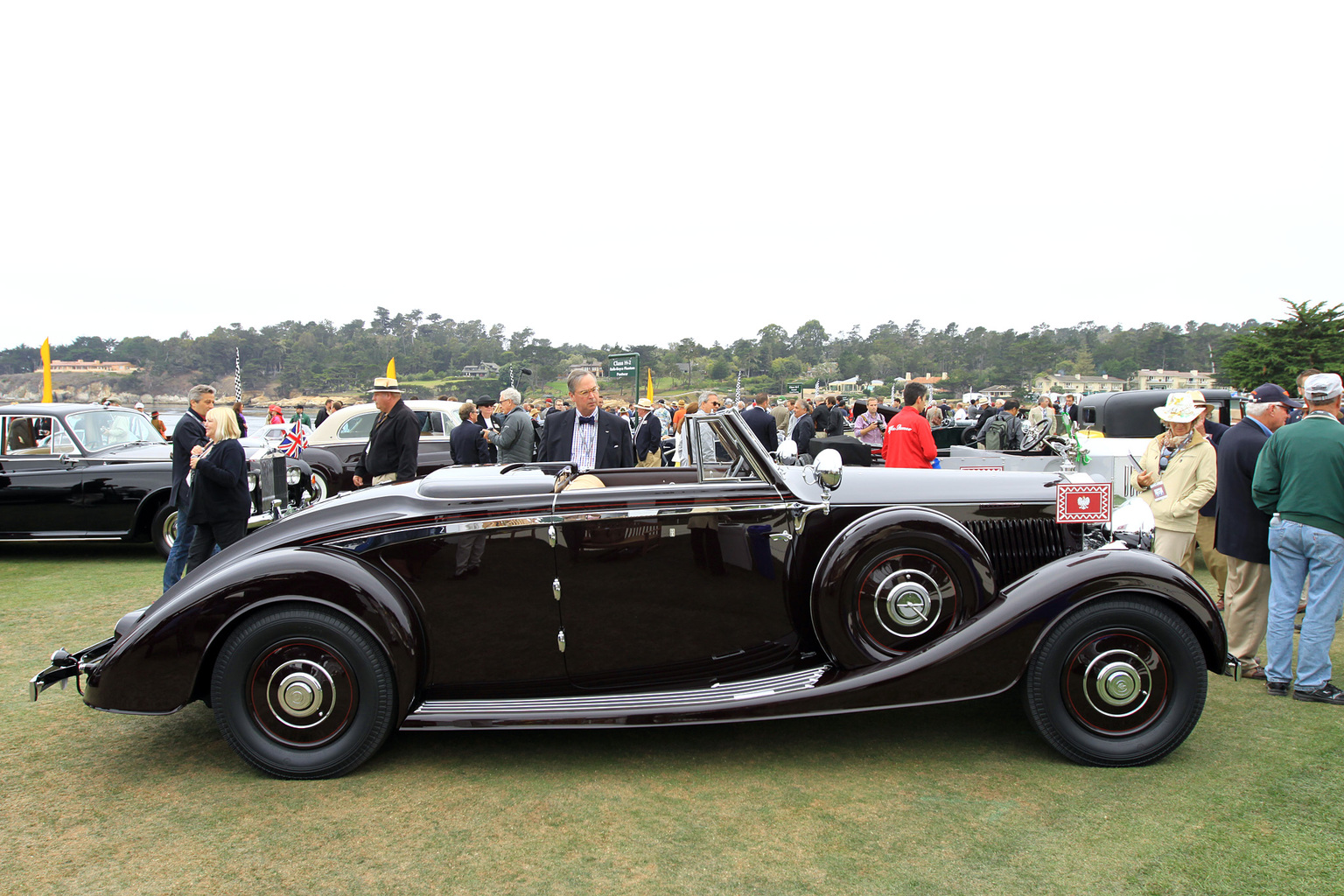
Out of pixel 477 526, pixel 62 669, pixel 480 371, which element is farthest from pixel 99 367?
pixel 477 526

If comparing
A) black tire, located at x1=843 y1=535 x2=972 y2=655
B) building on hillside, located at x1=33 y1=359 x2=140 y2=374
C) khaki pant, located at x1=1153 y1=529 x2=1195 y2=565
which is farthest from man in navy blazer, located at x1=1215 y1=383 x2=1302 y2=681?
building on hillside, located at x1=33 y1=359 x2=140 y2=374

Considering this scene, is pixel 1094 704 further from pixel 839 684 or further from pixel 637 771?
pixel 637 771

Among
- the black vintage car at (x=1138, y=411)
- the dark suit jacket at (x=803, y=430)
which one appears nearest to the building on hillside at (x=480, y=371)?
the dark suit jacket at (x=803, y=430)

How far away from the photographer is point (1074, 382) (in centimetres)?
7762

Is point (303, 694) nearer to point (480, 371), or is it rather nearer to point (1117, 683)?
point (1117, 683)

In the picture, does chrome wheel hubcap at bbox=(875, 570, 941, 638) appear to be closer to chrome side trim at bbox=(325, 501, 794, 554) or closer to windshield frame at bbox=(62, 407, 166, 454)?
chrome side trim at bbox=(325, 501, 794, 554)

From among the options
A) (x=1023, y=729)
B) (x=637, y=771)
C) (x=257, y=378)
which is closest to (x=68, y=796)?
(x=637, y=771)

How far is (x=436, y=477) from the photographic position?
377 centimetres

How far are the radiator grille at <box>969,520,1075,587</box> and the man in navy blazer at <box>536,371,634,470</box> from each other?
2.81 m

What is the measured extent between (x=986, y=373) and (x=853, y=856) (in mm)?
102791

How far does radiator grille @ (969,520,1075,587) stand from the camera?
3.81m

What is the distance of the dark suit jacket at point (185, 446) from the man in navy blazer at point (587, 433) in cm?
254

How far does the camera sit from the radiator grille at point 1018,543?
3.81 metres

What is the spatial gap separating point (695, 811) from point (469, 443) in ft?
23.4
